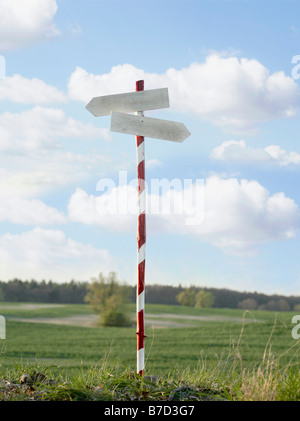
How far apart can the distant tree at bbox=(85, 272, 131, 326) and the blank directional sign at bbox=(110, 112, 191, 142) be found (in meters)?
29.5

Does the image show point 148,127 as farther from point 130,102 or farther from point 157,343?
point 157,343

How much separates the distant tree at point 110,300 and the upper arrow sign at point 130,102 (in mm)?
29525

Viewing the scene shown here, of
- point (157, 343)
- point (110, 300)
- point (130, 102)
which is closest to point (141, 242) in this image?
point (130, 102)

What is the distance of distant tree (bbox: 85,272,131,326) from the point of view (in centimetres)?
3562

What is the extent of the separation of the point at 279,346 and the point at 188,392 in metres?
16.1

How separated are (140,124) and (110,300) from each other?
101 feet

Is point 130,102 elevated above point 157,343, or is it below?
above

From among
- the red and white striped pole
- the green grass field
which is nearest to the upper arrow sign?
the red and white striped pole

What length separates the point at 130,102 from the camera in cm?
648

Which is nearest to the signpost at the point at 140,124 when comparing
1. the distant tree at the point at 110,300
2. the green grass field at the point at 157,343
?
the green grass field at the point at 157,343

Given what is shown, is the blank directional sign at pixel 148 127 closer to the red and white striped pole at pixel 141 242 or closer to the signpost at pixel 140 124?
the signpost at pixel 140 124
